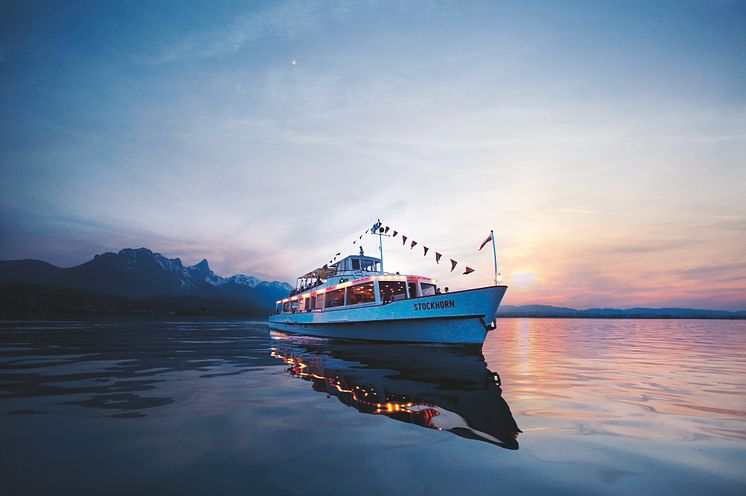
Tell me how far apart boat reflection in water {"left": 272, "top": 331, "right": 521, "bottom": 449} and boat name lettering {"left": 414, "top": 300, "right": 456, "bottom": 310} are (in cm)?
270

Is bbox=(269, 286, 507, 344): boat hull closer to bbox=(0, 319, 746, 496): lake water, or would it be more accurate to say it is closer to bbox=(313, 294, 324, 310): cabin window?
bbox=(313, 294, 324, 310): cabin window

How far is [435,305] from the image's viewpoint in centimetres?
1797

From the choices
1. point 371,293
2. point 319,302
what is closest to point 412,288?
point 371,293

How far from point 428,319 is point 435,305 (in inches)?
36.2

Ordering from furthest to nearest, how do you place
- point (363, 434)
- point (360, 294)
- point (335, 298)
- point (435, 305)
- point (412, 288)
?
point (335, 298)
point (360, 294)
point (412, 288)
point (435, 305)
point (363, 434)

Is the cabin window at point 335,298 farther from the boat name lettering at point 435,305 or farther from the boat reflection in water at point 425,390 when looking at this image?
the boat reflection in water at point 425,390

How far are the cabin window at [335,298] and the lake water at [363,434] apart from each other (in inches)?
591

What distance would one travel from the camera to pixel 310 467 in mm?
4176

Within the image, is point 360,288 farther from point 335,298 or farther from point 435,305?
point 435,305

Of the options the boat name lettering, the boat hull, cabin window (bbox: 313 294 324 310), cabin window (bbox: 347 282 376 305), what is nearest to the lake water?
the boat hull

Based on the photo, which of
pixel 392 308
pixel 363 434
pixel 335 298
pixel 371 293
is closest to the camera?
pixel 363 434

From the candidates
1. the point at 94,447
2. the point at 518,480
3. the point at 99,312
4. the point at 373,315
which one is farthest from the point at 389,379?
the point at 99,312

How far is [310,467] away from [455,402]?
4526 millimetres

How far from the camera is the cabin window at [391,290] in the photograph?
2306cm
